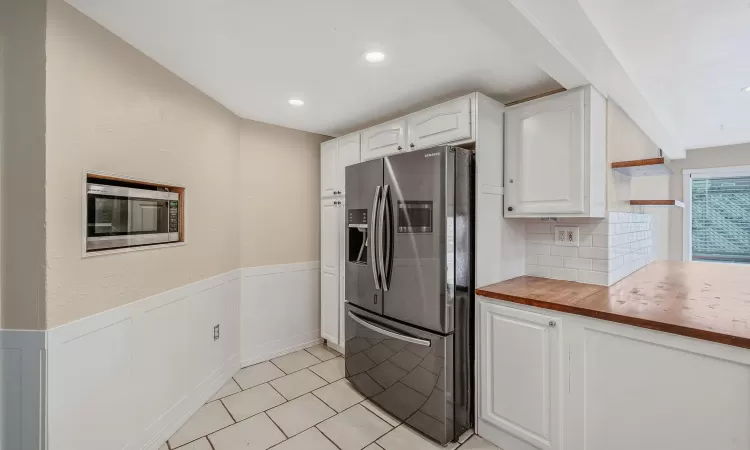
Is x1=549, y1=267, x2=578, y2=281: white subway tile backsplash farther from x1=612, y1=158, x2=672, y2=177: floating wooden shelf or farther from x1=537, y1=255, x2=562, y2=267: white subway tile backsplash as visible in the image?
x1=612, y1=158, x2=672, y2=177: floating wooden shelf

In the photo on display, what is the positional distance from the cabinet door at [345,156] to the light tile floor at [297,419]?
1.53m

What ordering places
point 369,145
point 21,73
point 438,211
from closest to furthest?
point 21,73 < point 438,211 < point 369,145

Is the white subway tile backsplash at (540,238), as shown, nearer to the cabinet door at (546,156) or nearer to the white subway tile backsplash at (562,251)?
the white subway tile backsplash at (562,251)

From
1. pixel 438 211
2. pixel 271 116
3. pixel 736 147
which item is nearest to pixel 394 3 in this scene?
pixel 438 211

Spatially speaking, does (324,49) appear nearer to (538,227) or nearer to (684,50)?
(538,227)

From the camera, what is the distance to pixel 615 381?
1.45m

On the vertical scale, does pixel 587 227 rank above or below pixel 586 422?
above

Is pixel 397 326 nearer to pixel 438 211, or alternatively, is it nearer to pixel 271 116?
pixel 438 211

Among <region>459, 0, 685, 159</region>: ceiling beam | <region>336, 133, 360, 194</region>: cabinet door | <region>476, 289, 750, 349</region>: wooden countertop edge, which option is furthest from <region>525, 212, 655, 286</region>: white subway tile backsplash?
<region>336, 133, 360, 194</region>: cabinet door

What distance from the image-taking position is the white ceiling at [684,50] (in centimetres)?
140

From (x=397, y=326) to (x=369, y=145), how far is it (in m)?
1.49

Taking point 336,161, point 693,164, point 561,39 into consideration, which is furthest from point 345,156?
point 693,164

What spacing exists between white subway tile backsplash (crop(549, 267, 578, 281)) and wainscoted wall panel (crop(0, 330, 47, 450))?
279 cm

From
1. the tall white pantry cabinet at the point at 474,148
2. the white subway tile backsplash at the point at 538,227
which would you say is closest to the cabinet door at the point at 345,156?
the tall white pantry cabinet at the point at 474,148
